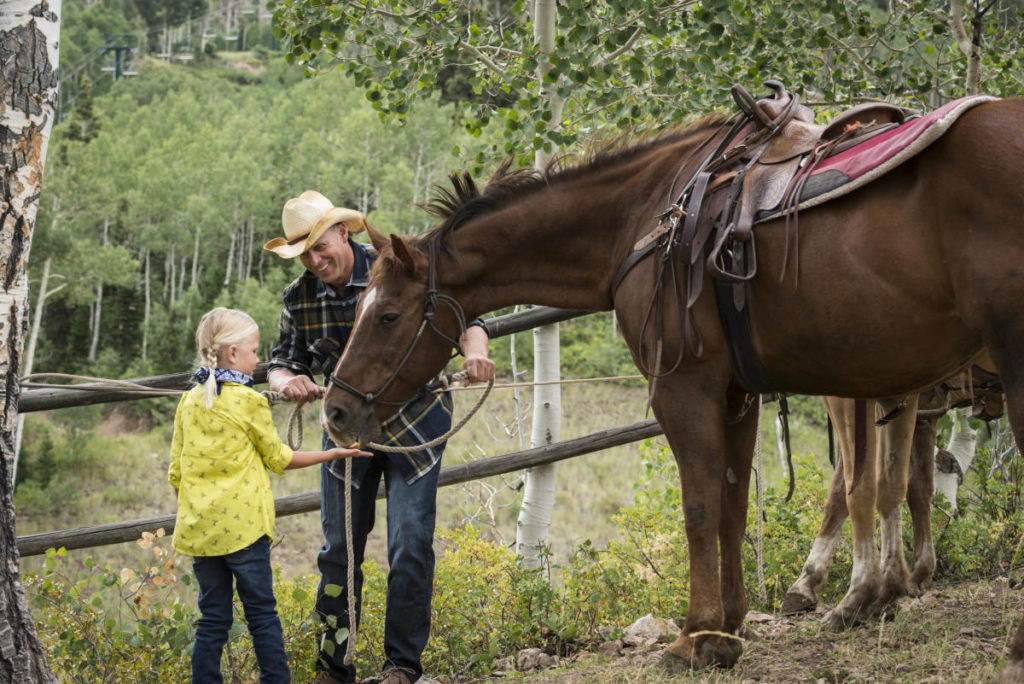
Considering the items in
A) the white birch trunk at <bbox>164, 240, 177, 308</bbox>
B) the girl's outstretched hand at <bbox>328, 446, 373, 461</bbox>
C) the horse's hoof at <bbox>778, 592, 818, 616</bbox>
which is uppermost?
the white birch trunk at <bbox>164, 240, 177, 308</bbox>

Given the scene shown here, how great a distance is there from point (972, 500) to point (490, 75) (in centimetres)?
432

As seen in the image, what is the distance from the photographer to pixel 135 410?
127ft

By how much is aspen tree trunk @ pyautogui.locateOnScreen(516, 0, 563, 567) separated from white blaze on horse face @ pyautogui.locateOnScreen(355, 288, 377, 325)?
69.8 inches

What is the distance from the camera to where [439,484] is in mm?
4910

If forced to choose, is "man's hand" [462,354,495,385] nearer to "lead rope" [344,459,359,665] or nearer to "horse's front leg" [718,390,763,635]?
"lead rope" [344,459,359,665]

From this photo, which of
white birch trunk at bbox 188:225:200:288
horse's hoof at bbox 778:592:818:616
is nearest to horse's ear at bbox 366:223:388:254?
horse's hoof at bbox 778:592:818:616

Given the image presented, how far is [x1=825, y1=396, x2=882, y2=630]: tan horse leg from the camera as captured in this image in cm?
409

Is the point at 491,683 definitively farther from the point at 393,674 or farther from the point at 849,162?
the point at 849,162

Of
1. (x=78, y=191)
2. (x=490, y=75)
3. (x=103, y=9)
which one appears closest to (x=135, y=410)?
(x=78, y=191)

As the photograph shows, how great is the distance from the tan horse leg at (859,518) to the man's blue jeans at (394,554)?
185 centimetres

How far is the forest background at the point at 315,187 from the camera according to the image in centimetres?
591

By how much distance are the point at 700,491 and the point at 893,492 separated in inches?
60.4

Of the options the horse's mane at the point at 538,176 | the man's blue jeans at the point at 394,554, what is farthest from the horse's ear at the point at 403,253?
the man's blue jeans at the point at 394,554

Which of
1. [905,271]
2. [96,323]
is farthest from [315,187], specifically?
[905,271]
